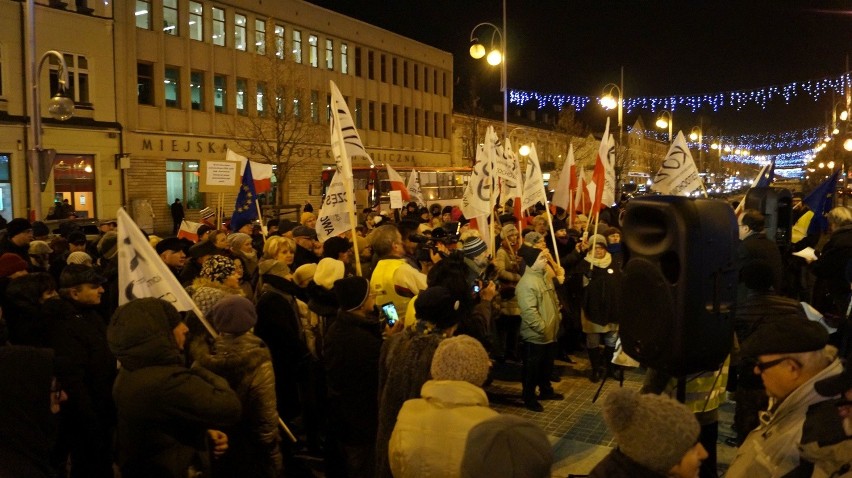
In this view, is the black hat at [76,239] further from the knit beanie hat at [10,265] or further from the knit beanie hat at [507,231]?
the knit beanie hat at [507,231]

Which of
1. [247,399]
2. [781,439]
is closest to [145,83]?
[247,399]

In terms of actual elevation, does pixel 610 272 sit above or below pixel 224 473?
above

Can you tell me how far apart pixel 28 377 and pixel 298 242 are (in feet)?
17.5

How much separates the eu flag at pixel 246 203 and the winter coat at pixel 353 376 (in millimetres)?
6674

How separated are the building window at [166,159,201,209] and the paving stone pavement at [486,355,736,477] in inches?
1111

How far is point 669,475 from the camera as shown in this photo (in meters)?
2.57

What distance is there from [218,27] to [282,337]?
3393 cm

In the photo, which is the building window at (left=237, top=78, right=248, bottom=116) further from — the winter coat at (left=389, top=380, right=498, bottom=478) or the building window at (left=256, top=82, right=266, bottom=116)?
the winter coat at (left=389, top=380, right=498, bottom=478)

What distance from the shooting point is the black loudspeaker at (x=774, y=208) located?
8.98 meters

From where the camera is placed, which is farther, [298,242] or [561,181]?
[561,181]

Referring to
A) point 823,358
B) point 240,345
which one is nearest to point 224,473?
point 240,345

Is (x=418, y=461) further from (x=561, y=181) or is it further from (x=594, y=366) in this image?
(x=561, y=181)

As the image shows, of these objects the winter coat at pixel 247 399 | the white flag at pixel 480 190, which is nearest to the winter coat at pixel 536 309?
the white flag at pixel 480 190

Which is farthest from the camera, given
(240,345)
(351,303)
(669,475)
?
(351,303)
